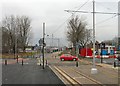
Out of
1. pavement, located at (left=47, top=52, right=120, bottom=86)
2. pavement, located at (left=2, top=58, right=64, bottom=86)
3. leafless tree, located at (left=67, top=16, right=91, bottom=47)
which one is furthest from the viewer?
leafless tree, located at (left=67, top=16, right=91, bottom=47)

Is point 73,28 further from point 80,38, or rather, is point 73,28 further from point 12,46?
point 12,46

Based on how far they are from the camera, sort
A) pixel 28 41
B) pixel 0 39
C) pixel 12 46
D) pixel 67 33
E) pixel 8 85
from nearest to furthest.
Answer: pixel 8 85, pixel 0 39, pixel 67 33, pixel 12 46, pixel 28 41

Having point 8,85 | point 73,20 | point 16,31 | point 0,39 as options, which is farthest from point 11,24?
point 8,85

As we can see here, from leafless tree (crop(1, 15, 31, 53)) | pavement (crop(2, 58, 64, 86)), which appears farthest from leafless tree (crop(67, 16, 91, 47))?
pavement (crop(2, 58, 64, 86))

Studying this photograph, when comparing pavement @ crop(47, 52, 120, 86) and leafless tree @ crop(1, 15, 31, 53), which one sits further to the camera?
leafless tree @ crop(1, 15, 31, 53)

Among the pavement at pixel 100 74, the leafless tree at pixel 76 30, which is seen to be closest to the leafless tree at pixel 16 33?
the leafless tree at pixel 76 30

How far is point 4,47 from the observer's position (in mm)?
95938

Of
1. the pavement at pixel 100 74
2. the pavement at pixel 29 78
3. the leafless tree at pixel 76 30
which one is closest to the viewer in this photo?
the pavement at pixel 29 78

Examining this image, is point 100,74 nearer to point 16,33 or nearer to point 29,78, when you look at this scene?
point 29,78

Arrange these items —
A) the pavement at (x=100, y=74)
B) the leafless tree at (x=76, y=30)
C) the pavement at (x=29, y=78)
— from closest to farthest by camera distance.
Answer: the pavement at (x=29, y=78), the pavement at (x=100, y=74), the leafless tree at (x=76, y=30)

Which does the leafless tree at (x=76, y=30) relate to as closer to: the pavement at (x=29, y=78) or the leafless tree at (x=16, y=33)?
the leafless tree at (x=16, y=33)

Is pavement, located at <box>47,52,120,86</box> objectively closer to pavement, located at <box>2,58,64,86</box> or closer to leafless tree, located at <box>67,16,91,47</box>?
pavement, located at <box>2,58,64,86</box>

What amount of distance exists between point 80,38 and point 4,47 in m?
25.6

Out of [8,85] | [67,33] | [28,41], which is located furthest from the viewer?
[28,41]
